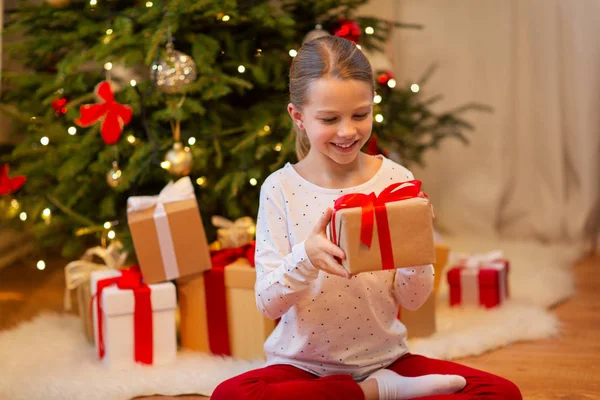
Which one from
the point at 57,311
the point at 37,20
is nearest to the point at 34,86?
the point at 37,20

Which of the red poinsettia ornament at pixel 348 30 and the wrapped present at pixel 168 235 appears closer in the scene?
the wrapped present at pixel 168 235

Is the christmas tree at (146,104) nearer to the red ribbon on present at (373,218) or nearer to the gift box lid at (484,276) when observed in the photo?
the gift box lid at (484,276)

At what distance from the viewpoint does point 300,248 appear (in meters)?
1.48

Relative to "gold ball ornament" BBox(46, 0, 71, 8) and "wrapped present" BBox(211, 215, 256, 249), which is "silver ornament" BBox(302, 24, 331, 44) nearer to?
"wrapped present" BBox(211, 215, 256, 249)

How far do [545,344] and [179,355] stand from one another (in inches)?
40.4

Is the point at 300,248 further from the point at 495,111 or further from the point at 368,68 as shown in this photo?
the point at 495,111

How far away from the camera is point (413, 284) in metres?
1.59

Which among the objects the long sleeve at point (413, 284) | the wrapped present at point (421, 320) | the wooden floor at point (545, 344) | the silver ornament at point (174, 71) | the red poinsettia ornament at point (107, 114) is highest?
the silver ornament at point (174, 71)

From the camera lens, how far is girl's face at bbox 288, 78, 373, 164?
1.52m

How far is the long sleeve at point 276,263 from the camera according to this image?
4.90 feet

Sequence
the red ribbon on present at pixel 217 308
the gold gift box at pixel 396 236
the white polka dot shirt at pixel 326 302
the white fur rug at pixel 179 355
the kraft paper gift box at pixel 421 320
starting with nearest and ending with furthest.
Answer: the gold gift box at pixel 396 236
the white polka dot shirt at pixel 326 302
the white fur rug at pixel 179 355
the red ribbon on present at pixel 217 308
the kraft paper gift box at pixel 421 320

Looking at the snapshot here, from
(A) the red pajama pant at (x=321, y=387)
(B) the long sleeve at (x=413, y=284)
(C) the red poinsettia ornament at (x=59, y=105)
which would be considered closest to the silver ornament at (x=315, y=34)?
(C) the red poinsettia ornament at (x=59, y=105)

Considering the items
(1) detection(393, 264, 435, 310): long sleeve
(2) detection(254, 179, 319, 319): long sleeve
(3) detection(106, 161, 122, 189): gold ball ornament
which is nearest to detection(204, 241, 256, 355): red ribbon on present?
Result: (3) detection(106, 161, 122, 189): gold ball ornament

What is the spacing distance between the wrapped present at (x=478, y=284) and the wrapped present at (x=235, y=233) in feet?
2.33
